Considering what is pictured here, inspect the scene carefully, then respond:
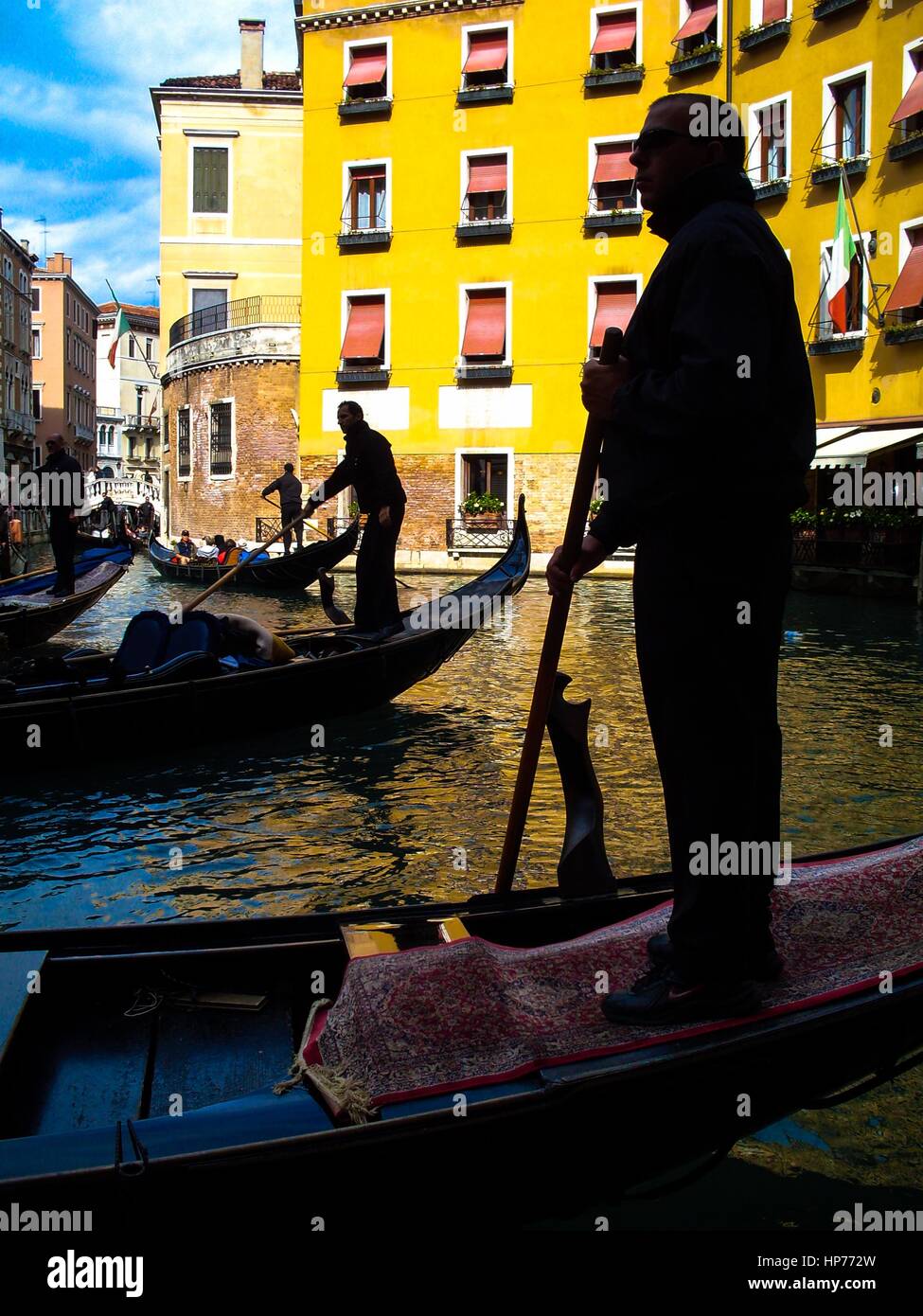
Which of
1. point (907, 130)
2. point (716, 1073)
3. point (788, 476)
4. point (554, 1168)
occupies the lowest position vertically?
point (554, 1168)

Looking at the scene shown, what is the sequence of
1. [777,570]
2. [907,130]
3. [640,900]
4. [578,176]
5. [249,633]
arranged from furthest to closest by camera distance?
[578,176], [907,130], [249,633], [640,900], [777,570]

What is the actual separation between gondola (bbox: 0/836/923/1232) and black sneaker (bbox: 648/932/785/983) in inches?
1.4

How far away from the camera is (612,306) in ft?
70.3

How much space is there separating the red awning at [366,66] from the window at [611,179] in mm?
4180

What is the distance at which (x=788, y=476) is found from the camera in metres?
1.85

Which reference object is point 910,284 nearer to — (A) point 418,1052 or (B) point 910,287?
(B) point 910,287

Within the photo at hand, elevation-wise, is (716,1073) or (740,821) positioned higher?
(740,821)

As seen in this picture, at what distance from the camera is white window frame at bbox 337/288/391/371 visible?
22.6 meters

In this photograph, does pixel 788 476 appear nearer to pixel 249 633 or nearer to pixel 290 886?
pixel 290 886

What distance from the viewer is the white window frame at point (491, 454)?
22141mm

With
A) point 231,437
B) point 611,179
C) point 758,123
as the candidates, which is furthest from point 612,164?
point 231,437

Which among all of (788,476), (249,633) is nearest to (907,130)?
(249,633)

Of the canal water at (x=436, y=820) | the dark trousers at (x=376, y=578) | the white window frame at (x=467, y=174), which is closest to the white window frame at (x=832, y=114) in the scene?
the white window frame at (x=467, y=174)

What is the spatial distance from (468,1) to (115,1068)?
22898 mm
